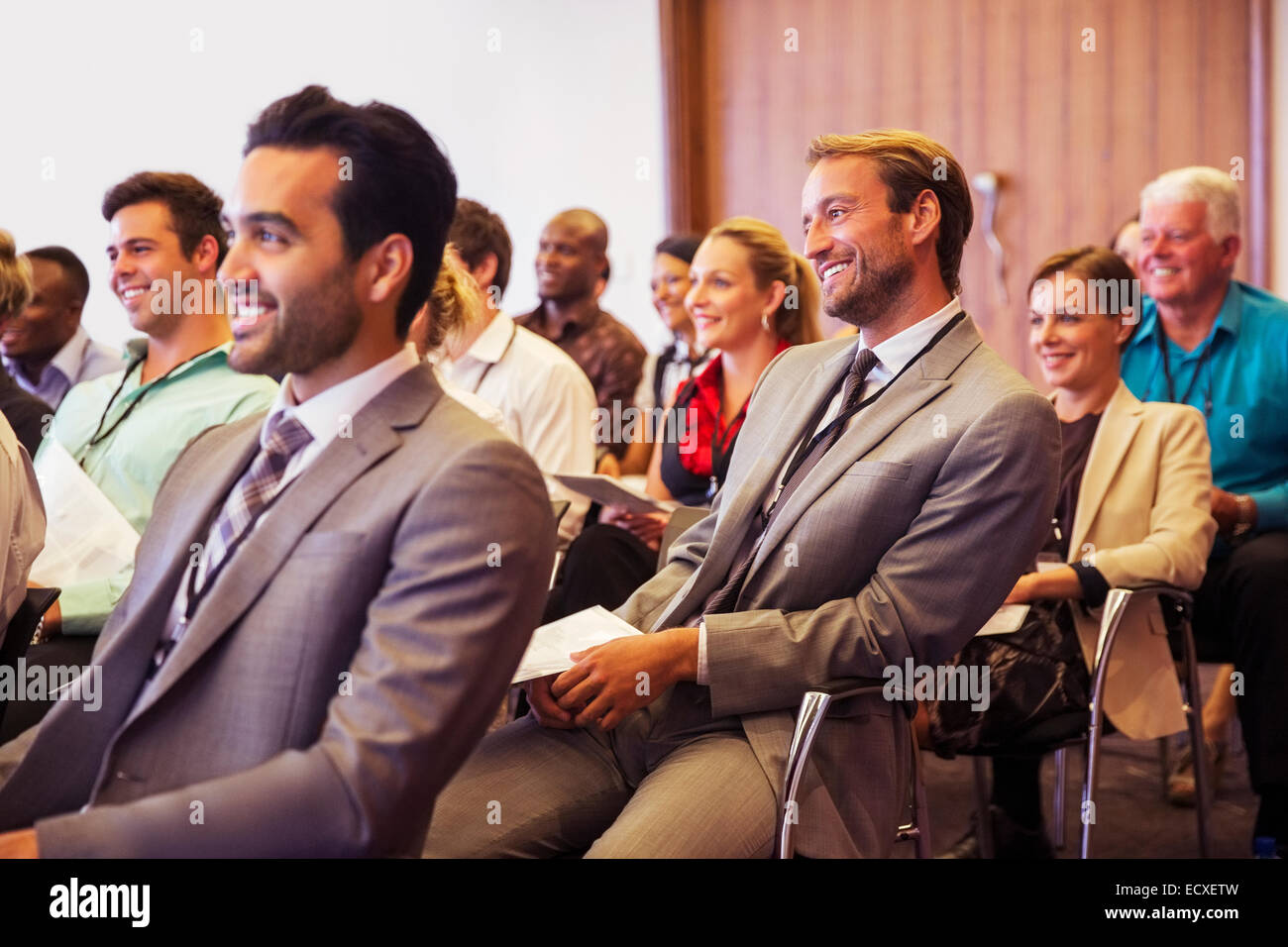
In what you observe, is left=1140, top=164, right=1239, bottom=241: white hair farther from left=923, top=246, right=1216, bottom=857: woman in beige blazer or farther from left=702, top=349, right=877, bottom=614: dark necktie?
left=702, top=349, right=877, bottom=614: dark necktie

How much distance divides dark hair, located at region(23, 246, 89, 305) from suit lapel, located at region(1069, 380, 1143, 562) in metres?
3.06

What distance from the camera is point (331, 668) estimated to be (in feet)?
4.21

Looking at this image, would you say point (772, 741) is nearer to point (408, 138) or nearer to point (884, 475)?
point (884, 475)

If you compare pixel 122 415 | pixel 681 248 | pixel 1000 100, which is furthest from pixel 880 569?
pixel 1000 100

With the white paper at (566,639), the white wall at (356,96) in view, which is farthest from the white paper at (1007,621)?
the white wall at (356,96)

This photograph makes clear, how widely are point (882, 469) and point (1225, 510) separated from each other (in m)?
1.46

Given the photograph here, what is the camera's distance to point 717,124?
Result: 6.47 metres

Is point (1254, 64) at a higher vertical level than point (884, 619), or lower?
higher

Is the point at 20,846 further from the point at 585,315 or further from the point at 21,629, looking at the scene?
the point at 585,315

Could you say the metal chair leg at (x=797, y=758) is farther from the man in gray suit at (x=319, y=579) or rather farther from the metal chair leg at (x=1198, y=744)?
the metal chair leg at (x=1198, y=744)

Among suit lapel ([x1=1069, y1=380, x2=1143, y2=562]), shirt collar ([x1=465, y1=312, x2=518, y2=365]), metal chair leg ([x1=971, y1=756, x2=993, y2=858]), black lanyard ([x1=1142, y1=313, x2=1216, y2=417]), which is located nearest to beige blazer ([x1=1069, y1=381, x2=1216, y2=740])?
suit lapel ([x1=1069, y1=380, x2=1143, y2=562])

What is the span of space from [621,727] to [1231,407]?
2.08 meters

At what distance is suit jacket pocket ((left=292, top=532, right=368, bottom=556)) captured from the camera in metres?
1.27
